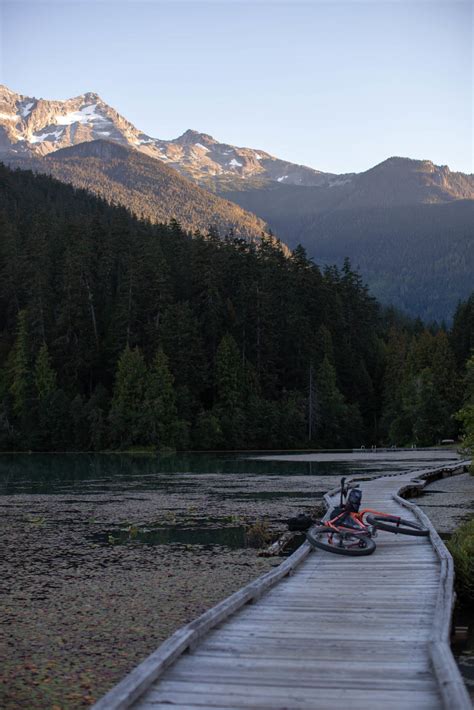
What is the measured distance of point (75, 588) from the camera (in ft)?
52.9

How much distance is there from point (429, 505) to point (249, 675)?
2441cm

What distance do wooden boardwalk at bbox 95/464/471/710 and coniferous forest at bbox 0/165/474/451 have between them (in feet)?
242

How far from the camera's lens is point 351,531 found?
58.2 feet

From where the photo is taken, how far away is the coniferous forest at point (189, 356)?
8900 cm

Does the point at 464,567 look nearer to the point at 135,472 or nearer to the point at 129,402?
the point at 135,472

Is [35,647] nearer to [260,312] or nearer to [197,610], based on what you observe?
[197,610]

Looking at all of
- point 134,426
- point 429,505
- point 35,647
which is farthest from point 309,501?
point 134,426

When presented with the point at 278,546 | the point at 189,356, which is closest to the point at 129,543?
the point at 278,546

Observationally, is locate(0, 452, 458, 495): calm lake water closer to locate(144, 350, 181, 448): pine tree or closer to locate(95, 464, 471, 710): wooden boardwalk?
locate(144, 350, 181, 448): pine tree

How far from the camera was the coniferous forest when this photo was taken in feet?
292

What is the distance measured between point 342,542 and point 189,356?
77.5 m

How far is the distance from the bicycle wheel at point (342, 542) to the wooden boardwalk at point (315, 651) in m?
1.95

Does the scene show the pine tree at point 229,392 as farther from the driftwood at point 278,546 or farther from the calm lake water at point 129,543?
the driftwood at point 278,546

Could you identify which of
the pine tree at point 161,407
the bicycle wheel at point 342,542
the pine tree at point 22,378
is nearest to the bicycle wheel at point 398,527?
the bicycle wheel at point 342,542
